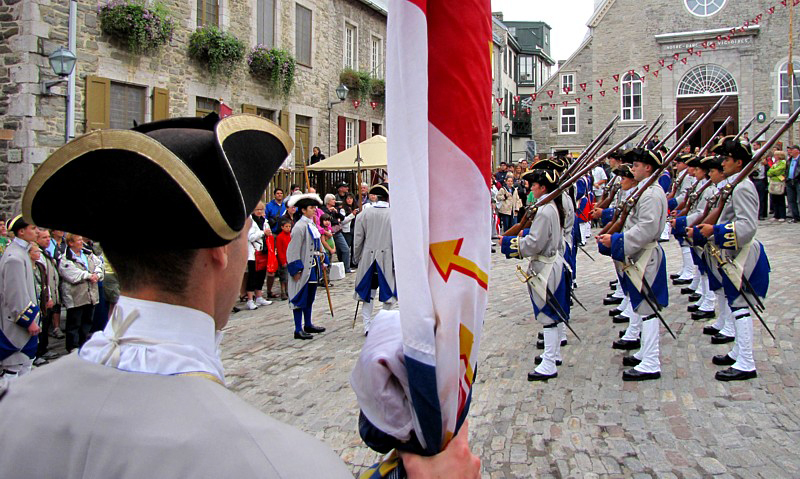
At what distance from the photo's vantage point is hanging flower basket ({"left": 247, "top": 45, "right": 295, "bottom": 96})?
722 inches

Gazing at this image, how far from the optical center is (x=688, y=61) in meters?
33.5

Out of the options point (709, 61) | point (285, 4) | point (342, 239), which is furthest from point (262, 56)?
point (709, 61)

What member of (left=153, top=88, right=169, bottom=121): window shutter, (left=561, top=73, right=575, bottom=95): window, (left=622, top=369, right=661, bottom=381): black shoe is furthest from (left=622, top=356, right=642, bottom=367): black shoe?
(left=561, top=73, right=575, bottom=95): window

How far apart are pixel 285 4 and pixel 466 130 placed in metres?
20.1

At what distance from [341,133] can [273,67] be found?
458 centimetres

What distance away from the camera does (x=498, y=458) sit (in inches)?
192

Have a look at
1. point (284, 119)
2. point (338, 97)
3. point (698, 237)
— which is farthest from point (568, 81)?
point (698, 237)

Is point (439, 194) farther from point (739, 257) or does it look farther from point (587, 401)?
point (739, 257)

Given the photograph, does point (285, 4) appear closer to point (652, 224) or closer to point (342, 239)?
point (342, 239)

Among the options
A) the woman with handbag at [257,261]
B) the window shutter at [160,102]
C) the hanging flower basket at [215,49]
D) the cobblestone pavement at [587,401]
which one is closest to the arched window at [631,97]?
the hanging flower basket at [215,49]

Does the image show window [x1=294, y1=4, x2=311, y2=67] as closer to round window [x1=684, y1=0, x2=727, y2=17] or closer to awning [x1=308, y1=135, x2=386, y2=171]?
awning [x1=308, y1=135, x2=386, y2=171]

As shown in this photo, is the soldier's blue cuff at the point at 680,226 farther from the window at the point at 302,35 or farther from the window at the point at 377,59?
the window at the point at 377,59

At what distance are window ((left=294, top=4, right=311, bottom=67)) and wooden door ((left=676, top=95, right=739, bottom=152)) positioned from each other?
19837 millimetres

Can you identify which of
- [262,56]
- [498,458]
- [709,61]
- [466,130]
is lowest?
[498,458]
